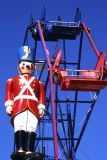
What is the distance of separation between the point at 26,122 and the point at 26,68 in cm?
134

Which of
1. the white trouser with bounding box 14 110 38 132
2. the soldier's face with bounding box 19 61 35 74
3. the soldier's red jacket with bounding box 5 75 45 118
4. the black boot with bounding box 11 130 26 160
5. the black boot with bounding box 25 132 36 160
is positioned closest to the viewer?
the black boot with bounding box 11 130 26 160

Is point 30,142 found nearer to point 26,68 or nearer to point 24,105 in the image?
point 24,105

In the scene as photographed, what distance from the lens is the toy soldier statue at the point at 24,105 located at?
992cm

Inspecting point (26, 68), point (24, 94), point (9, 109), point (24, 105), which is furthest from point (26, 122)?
point (26, 68)

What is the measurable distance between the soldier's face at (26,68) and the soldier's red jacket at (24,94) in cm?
17

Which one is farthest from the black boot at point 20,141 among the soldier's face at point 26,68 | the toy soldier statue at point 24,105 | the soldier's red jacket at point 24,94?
the soldier's face at point 26,68

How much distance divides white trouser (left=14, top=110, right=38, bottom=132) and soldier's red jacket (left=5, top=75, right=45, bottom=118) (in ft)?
0.25

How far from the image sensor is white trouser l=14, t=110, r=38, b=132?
1005cm

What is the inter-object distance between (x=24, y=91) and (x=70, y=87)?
4.32 feet

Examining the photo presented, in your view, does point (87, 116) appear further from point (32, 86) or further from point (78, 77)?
point (32, 86)

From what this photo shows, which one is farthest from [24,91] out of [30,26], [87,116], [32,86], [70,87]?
[30,26]

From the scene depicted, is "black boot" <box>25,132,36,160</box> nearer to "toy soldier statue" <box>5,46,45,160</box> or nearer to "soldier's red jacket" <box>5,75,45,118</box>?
"toy soldier statue" <box>5,46,45,160</box>

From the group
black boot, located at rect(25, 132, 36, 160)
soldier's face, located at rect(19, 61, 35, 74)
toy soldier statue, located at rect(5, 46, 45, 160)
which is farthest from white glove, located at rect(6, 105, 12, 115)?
soldier's face, located at rect(19, 61, 35, 74)

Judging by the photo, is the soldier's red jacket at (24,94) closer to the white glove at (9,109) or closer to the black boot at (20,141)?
the white glove at (9,109)
